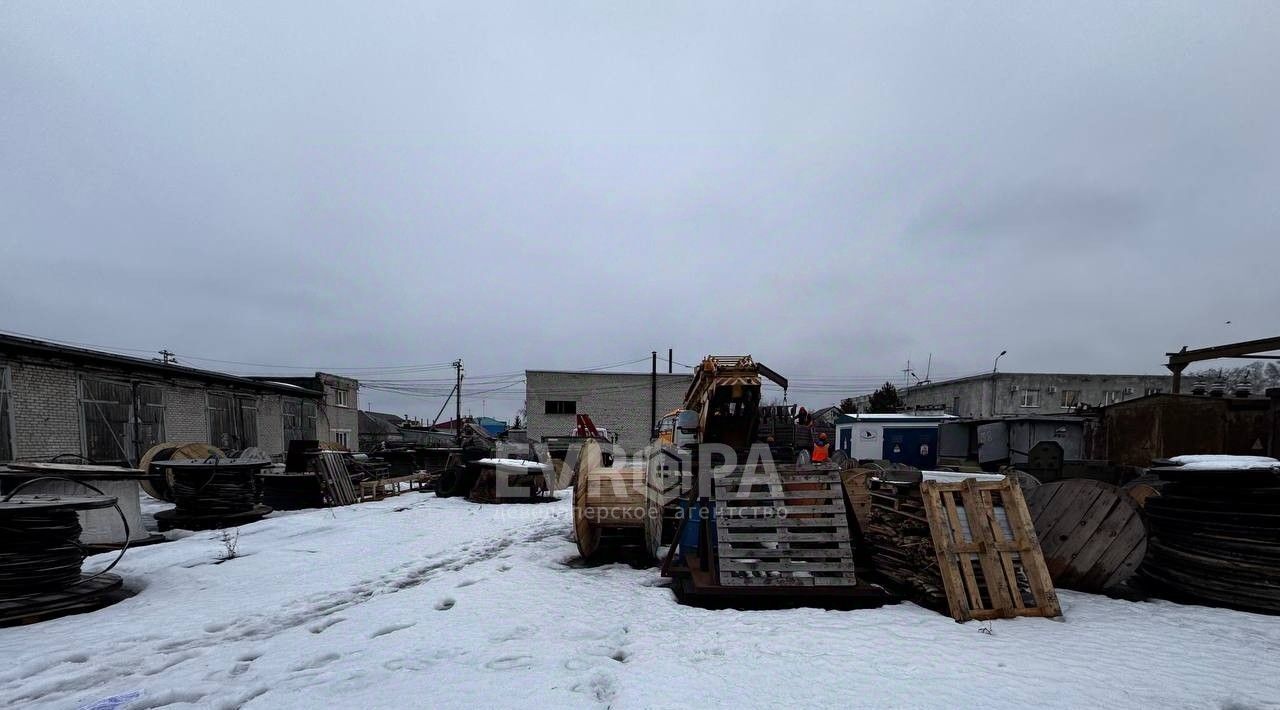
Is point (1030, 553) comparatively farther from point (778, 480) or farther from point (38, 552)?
point (38, 552)

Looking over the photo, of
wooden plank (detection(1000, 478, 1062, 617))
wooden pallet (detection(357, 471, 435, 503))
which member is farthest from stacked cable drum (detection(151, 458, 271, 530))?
wooden plank (detection(1000, 478, 1062, 617))

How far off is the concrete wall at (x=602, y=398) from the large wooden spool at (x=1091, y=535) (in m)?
27.8

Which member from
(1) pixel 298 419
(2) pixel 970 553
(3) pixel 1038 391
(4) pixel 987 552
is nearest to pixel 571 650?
(2) pixel 970 553

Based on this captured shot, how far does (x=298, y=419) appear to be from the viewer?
2475 cm

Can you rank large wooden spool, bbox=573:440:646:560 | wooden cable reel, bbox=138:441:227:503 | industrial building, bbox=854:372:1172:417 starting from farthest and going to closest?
industrial building, bbox=854:372:1172:417 < wooden cable reel, bbox=138:441:227:503 < large wooden spool, bbox=573:440:646:560

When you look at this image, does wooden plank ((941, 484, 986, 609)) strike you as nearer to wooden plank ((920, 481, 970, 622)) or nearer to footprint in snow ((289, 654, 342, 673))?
wooden plank ((920, 481, 970, 622))

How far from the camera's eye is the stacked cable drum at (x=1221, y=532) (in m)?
4.97

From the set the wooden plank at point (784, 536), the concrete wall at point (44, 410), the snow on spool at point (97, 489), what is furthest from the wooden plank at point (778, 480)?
the concrete wall at point (44, 410)

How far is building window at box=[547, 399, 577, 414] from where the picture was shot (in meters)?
34.0

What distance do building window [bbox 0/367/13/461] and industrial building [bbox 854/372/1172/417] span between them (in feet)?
133

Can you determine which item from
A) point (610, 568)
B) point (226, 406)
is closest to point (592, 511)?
point (610, 568)

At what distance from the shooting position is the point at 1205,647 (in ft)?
13.7

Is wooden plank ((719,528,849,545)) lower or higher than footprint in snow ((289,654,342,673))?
higher

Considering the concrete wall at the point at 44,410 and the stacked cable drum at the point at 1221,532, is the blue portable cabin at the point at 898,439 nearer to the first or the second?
the stacked cable drum at the point at 1221,532
